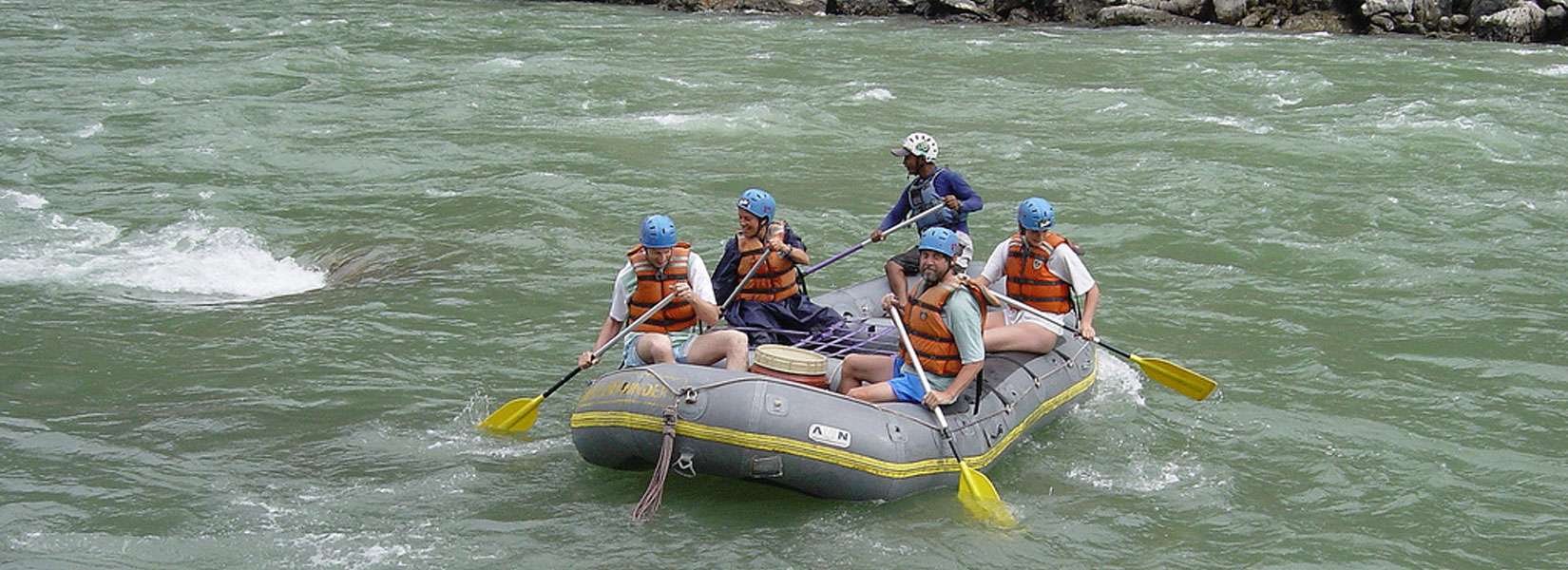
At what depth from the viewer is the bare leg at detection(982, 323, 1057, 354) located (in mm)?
9133

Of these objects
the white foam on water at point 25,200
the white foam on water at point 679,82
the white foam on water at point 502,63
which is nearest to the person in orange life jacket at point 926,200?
the white foam on water at point 25,200

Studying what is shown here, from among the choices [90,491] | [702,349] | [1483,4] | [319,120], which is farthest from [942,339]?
[1483,4]

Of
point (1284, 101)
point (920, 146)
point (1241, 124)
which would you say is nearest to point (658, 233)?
point (920, 146)

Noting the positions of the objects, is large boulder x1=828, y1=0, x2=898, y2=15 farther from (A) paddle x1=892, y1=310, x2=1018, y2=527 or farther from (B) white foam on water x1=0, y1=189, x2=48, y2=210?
(A) paddle x1=892, y1=310, x2=1018, y2=527

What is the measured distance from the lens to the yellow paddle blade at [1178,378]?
30.4 feet

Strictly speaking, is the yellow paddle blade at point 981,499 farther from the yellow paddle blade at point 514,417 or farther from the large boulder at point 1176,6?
the large boulder at point 1176,6

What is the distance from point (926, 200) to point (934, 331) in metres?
2.50

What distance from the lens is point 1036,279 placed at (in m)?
9.27

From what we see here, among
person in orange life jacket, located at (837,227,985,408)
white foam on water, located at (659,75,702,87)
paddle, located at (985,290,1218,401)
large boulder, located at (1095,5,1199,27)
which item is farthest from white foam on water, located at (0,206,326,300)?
large boulder, located at (1095,5,1199,27)

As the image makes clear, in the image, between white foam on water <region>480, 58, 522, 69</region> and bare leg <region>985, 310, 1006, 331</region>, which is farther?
white foam on water <region>480, 58, 522, 69</region>

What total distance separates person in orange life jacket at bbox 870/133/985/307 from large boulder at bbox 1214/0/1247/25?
2006cm

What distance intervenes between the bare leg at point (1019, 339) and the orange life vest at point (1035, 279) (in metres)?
0.19

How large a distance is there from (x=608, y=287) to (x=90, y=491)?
4.74 meters

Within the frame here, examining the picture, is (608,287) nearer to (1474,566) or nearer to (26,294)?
(26,294)
